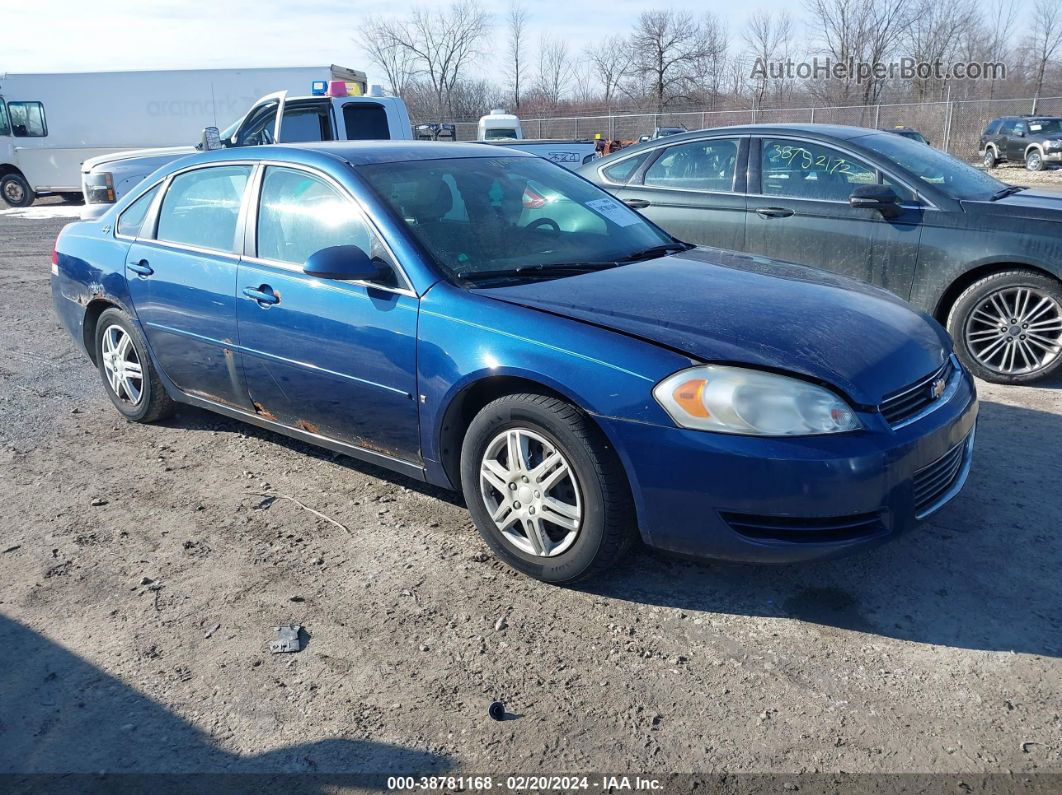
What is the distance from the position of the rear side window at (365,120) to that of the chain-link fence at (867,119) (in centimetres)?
1700

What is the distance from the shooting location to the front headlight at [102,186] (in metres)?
11.7

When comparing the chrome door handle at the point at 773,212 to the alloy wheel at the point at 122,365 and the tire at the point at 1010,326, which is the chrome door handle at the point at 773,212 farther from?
the alloy wheel at the point at 122,365

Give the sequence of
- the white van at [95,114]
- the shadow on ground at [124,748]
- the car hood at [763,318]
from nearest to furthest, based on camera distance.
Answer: the shadow on ground at [124,748] < the car hood at [763,318] < the white van at [95,114]

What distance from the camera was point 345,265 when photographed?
3527 millimetres

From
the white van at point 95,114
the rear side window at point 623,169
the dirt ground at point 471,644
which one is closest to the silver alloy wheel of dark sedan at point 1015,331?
the dirt ground at point 471,644

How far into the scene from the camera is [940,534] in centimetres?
363

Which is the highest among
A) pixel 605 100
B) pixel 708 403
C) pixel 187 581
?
pixel 605 100

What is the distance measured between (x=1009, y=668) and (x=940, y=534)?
0.91m

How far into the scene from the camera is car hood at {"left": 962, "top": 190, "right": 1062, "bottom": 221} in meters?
5.37

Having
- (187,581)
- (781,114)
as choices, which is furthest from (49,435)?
(781,114)

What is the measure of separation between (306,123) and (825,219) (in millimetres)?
8857

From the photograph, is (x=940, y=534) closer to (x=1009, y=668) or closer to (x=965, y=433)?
(x=965, y=433)

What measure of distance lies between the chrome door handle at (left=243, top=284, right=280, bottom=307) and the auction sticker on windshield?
5.17ft

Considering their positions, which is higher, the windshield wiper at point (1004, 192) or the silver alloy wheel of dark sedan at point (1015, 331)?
the windshield wiper at point (1004, 192)
